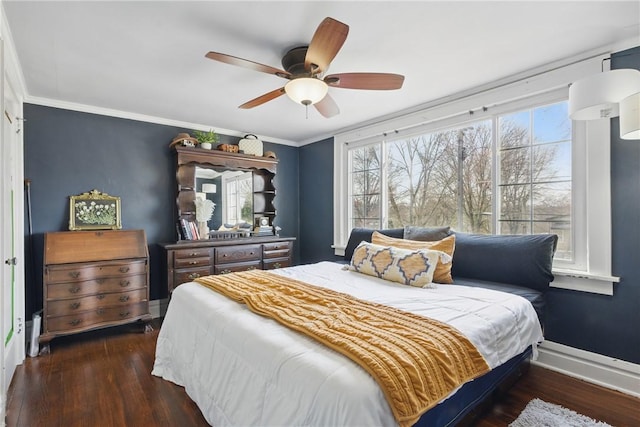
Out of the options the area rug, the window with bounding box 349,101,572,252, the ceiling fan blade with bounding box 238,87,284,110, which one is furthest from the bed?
the ceiling fan blade with bounding box 238,87,284,110

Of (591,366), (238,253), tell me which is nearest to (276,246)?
(238,253)

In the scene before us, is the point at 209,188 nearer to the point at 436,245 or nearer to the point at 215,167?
the point at 215,167

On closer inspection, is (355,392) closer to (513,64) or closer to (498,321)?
(498,321)

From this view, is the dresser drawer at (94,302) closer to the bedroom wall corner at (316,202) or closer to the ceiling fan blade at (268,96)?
the ceiling fan blade at (268,96)

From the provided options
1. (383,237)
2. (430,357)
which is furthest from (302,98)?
(430,357)

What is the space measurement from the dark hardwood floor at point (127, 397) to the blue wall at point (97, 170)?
1137 millimetres

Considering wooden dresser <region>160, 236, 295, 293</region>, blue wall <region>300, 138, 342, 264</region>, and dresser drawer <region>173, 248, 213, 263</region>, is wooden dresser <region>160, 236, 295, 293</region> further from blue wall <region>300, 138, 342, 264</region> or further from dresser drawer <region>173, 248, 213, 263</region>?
blue wall <region>300, 138, 342, 264</region>

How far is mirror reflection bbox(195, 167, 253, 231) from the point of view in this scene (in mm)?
4117

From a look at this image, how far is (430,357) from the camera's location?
1.24 m

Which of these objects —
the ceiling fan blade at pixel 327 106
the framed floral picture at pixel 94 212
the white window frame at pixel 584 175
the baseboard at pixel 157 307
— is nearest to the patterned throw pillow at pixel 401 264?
the white window frame at pixel 584 175

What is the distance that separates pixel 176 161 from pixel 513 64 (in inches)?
146

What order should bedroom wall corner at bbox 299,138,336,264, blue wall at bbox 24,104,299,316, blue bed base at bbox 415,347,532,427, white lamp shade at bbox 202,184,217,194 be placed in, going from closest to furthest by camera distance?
blue bed base at bbox 415,347,532,427 < blue wall at bbox 24,104,299,316 < white lamp shade at bbox 202,184,217,194 < bedroom wall corner at bbox 299,138,336,264

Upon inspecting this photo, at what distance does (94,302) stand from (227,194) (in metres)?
1.93

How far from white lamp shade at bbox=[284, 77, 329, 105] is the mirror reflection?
237 centimetres
